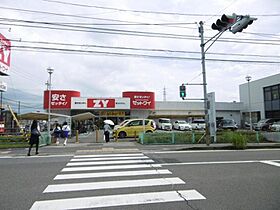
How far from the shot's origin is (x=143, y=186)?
5438 millimetres

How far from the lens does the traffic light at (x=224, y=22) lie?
9820mm

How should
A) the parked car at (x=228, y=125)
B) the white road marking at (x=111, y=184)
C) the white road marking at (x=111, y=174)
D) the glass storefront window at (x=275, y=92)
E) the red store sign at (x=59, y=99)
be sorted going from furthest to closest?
the glass storefront window at (x=275, y=92) → the red store sign at (x=59, y=99) → the parked car at (x=228, y=125) → the white road marking at (x=111, y=174) → the white road marking at (x=111, y=184)

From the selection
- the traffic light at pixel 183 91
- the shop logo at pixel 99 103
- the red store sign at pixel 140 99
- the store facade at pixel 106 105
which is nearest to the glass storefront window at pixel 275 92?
the store facade at pixel 106 105

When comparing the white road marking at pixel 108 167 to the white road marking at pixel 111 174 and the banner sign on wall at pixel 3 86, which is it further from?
the banner sign on wall at pixel 3 86

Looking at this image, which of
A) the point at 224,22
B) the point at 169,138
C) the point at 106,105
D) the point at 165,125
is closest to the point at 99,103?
the point at 106,105

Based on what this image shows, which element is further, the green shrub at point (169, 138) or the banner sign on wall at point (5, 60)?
the banner sign on wall at point (5, 60)

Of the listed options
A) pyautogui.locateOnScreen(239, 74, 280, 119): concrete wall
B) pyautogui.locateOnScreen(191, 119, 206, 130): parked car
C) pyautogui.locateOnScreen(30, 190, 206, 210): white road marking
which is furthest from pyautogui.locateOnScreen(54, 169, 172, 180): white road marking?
pyautogui.locateOnScreen(239, 74, 280, 119): concrete wall

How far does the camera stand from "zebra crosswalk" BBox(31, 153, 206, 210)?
4.36 m

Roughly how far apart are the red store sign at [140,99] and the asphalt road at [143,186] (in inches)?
902

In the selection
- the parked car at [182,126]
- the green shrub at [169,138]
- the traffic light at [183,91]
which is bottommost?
the green shrub at [169,138]

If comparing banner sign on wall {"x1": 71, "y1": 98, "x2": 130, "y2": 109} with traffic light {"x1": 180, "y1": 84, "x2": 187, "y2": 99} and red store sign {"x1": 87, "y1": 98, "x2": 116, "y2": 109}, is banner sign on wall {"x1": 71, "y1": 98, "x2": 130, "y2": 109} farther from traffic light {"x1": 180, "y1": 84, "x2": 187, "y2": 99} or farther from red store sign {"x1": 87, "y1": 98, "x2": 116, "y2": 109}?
traffic light {"x1": 180, "y1": 84, "x2": 187, "y2": 99}

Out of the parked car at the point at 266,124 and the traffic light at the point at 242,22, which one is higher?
the traffic light at the point at 242,22

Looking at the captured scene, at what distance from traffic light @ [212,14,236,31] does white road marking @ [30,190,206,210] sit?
8.37 meters

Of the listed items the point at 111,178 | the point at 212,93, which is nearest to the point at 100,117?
the point at 212,93
